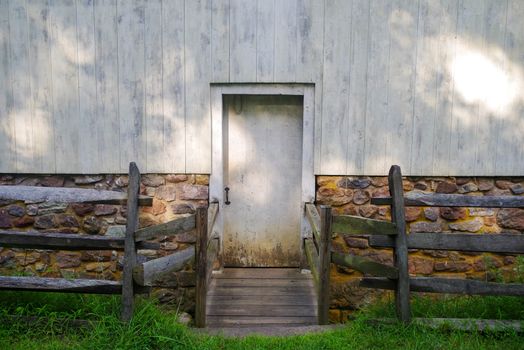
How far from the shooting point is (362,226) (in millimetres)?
3574

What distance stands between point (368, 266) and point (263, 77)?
253cm

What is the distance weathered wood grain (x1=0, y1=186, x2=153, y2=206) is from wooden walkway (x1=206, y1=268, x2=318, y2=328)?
4.93 feet

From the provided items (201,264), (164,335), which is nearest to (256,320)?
(201,264)

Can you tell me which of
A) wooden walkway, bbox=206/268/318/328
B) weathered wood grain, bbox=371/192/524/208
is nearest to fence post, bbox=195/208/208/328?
wooden walkway, bbox=206/268/318/328

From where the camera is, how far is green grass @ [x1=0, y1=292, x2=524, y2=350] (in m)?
3.12

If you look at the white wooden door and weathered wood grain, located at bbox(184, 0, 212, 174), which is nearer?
weathered wood grain, located at bbox(184, 0, 212, 174)

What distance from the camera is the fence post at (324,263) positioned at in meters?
3.79

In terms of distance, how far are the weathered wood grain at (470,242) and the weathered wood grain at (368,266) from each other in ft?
0.74

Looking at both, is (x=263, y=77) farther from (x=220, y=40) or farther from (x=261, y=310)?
(x=261, y=310)

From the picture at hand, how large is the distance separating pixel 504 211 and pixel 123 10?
5159 millimetres

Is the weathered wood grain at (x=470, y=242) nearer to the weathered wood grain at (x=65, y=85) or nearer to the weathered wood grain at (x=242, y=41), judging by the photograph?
the weathered wood grain at (x=242, y=41)

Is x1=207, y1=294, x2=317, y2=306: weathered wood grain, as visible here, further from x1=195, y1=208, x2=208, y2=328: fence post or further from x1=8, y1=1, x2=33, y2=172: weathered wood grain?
x1=8, y1=1, x2=33, y2=172: weathered wood grain

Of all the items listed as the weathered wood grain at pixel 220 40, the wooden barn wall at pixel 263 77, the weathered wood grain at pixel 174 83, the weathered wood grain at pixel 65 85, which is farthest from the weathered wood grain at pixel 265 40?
the weathered wood grain at pixel 65 85

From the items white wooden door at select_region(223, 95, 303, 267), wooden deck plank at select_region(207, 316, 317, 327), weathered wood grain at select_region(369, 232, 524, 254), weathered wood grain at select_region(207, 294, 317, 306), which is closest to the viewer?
weathered wood grain at select_region(369, 232, 524, 254)
